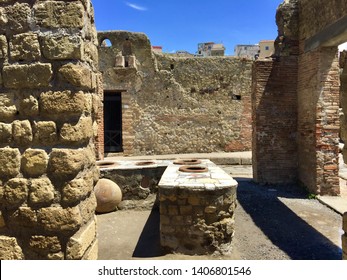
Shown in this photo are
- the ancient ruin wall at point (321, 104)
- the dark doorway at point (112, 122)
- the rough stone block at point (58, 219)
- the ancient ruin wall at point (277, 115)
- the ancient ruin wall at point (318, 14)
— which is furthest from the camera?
the dark doorway at point (112, 122)

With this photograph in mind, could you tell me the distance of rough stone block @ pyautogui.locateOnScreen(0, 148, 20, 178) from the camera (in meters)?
2.10

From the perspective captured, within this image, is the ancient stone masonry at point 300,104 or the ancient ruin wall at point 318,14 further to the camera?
the ancient stone masonry at point 300,104

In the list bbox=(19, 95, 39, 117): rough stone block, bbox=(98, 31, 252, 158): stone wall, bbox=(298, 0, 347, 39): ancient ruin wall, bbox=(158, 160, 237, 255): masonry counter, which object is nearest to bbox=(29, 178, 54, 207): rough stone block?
bbox=(19, 95, 39, 117): rough stone block

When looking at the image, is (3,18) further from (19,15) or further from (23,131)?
(23,131)

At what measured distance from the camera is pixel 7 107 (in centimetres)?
211

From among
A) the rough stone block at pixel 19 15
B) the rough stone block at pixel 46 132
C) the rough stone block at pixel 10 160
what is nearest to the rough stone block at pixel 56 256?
the rough stone block at pixel 10 160

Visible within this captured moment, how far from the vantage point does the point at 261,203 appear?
6.71 meters

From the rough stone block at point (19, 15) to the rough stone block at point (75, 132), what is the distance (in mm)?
742

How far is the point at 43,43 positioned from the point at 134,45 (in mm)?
10984

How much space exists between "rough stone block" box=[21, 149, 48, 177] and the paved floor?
8.83 ft

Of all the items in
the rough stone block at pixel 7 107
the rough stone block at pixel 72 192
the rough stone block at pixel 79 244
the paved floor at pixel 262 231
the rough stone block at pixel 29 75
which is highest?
the rough stone block at pixel 29 75

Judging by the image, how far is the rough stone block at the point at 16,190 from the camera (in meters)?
2.09

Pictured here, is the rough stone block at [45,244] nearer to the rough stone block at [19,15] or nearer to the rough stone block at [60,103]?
the rough stone block at [60,103]

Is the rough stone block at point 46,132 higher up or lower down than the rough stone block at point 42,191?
higher up
